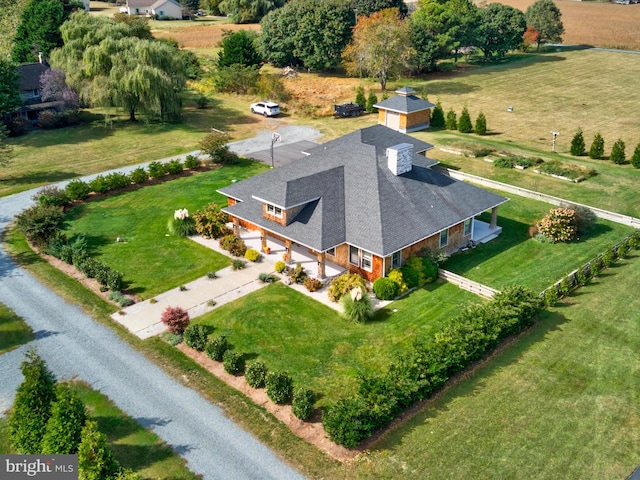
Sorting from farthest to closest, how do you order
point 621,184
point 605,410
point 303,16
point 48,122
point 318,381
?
point 303,16 < point 48,122 < point 621,184 < point 318,381 < point 605,410

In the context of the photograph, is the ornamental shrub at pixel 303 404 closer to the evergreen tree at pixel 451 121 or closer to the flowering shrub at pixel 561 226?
the flowering shrub at pixel 561 226

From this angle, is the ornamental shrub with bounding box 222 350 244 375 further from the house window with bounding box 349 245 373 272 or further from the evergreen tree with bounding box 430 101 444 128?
the evergreen tree with bounding box 430 101 444 128

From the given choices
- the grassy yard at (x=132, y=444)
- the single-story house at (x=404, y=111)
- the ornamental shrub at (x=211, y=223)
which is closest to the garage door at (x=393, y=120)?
the single-story house at (x=404, y=111)

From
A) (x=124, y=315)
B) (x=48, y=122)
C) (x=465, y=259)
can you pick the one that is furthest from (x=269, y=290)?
(x=48, y=122)

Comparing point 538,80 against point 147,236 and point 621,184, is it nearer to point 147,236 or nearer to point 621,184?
point 621,184

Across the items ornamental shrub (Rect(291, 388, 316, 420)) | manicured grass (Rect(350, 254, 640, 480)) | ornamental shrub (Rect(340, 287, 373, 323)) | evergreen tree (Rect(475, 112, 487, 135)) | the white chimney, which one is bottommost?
manicured grass (Rect(350, 254, 640, 480))

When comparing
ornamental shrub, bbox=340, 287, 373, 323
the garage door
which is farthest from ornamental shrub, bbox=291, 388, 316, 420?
the garage door

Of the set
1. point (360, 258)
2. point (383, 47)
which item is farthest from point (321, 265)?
point (383, 47)
